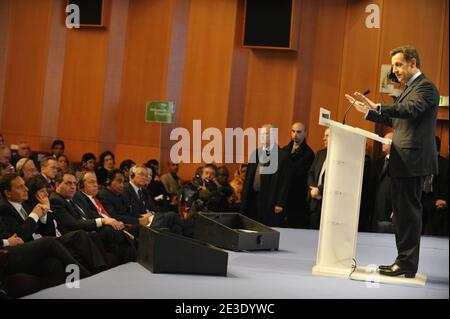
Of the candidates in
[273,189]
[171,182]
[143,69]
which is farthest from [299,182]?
[143,69]

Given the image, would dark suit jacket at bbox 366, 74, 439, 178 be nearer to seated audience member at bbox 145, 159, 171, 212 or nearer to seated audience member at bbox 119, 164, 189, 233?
seated audience member at bbox 119, 164, 189, 233

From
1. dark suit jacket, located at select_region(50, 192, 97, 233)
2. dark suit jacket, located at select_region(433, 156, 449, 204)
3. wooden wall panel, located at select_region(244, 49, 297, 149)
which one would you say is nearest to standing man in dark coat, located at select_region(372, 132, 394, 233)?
dark suit jacket, located at select_region(433, 156, 449, 204)

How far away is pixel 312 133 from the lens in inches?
350

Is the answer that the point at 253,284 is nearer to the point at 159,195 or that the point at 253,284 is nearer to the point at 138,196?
the point at 138,196

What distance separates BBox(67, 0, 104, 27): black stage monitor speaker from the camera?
9574 millimetres

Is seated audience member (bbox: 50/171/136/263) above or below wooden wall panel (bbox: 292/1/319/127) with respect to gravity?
below

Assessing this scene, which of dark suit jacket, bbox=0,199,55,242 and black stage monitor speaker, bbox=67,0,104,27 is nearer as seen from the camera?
dark suit jacket, bbox=0,199,55,242

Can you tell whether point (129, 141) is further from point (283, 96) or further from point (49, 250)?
point (49, 250)

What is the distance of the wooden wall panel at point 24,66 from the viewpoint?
10109mm

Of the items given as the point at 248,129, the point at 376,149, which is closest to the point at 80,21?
the point at 248,129

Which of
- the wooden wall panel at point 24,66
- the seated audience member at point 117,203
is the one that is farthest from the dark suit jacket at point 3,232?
the wooden wall panel at point 24,66

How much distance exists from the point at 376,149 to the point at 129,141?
346 centimetres

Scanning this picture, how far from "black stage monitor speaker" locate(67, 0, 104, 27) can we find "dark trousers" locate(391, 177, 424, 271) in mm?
6755

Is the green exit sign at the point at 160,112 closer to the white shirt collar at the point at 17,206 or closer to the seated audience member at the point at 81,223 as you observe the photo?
the seated audience member at the point at 81,223
